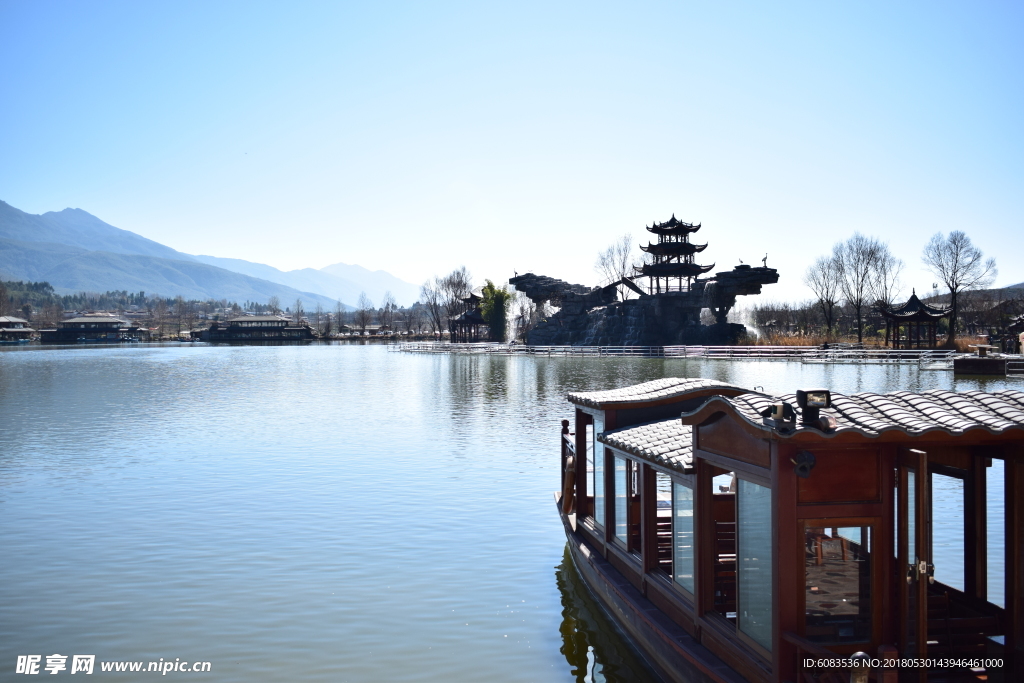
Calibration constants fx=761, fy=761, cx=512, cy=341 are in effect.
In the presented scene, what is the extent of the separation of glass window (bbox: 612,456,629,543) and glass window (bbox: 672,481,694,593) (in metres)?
1.47

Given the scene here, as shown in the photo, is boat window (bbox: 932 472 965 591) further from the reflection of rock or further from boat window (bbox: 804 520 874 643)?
the reflection of rock

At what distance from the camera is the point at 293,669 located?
25.3 feet

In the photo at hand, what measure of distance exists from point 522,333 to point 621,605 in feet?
319

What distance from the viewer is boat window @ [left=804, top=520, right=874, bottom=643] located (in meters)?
5.01

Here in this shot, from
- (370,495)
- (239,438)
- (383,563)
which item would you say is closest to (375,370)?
(239,438)

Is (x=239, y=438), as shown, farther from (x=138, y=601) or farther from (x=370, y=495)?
(x=138, y=601)

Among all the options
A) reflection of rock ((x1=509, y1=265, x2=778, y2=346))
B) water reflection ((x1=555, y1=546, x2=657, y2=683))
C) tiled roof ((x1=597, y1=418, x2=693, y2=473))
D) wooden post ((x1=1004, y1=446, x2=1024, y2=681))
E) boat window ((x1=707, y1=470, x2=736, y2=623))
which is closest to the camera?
wooden post ((x1=1004, y1=446, x2=1024, y2=681))

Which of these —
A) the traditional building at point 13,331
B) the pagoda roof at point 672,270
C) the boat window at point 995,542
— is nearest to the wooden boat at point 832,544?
the boat window at point 995,542

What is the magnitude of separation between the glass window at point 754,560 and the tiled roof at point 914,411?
60 cm

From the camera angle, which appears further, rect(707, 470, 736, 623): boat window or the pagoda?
the pagoda

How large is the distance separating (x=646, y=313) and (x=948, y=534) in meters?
59.3

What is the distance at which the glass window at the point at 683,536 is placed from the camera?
21.0 ft

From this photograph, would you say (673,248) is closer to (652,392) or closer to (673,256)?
(673,256)

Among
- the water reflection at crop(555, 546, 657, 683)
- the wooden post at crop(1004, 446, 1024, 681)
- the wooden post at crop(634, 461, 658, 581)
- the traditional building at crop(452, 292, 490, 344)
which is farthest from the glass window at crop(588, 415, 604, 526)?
the traditional building at crop(452, 292, 490, 344)
